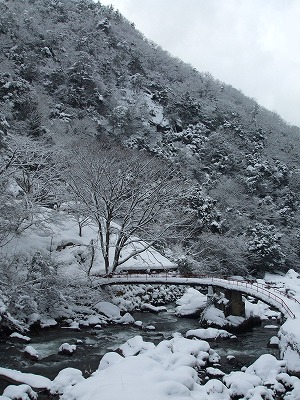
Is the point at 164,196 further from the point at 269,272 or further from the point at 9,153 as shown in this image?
the point at 269,272

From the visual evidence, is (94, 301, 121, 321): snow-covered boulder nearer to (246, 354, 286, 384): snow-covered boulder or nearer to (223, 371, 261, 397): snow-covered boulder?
(246, 354, 286, 384): snow-covered boulder

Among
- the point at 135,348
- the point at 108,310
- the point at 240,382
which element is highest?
the point at 240,382

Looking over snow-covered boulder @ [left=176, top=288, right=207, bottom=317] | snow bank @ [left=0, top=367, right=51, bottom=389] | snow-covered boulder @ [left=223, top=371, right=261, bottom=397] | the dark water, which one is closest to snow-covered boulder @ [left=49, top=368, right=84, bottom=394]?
snow bank @ [left=0, top=367, right=51, bottom=389]

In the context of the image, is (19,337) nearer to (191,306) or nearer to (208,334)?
(208,334)

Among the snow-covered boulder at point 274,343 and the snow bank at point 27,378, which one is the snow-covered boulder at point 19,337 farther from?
the snow-covered boulder at point 274,343

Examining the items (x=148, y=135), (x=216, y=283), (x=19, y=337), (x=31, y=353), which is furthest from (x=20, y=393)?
(x=148, y=135)

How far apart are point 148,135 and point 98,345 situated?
4275cm

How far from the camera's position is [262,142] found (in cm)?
6875

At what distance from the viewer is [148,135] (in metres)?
55.9

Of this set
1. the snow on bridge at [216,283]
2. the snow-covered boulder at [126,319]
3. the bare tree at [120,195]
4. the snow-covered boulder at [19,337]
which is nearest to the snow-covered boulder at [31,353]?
the snow-covered boulder at [19,337]

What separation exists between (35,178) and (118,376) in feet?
53.5

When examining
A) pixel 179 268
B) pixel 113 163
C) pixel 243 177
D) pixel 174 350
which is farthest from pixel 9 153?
pixel 243 177

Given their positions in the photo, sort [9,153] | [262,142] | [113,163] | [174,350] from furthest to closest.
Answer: [262,142]
[113,163]
[9,153]
[174,350]

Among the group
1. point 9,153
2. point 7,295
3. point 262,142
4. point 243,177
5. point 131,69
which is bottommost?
point 7,295
